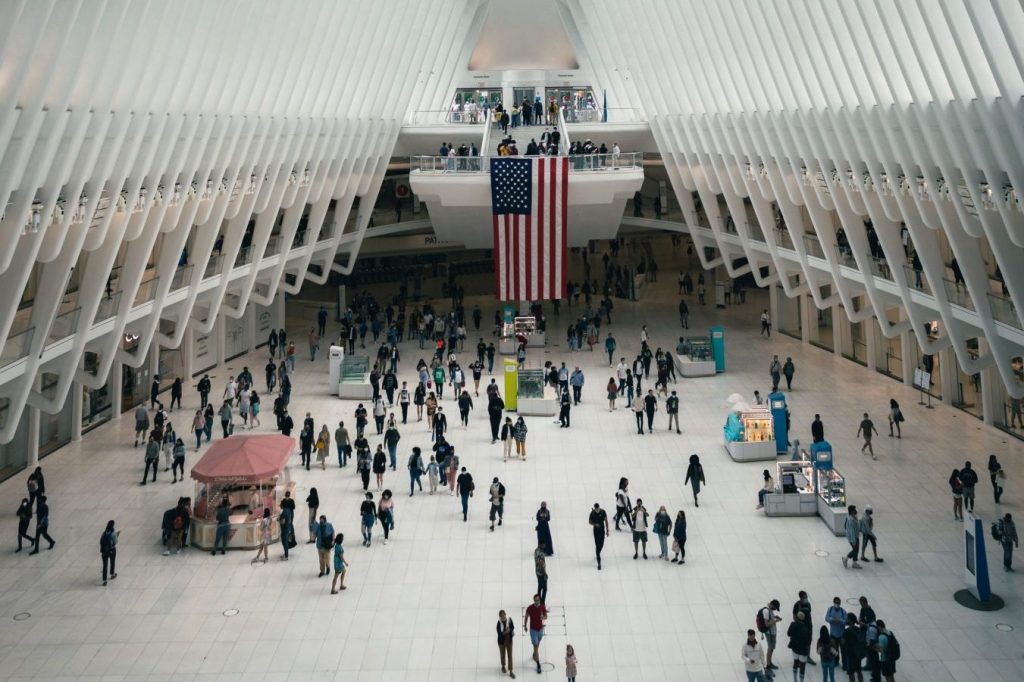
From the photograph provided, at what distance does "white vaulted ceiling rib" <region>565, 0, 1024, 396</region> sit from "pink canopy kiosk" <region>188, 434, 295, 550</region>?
A: 12210 mm

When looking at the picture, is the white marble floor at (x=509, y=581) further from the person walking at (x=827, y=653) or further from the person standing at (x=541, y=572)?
the person walking at (x=827, y=653)

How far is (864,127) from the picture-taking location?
62.1 feet

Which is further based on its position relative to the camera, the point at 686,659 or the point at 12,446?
the point at 12,446

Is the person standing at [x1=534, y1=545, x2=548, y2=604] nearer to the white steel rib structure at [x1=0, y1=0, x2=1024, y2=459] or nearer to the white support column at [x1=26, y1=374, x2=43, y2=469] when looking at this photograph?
the white steel rib structure at [x1=0, y1=0, x2=1024, y2=459]

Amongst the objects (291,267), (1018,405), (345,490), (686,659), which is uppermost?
(291,267)

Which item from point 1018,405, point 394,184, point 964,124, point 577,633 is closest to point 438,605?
point 577,633

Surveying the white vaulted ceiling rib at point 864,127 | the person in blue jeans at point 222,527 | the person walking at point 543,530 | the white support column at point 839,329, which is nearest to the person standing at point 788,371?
the white vaulted ceiling rib at point 864,127

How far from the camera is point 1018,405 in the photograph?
2039 cm

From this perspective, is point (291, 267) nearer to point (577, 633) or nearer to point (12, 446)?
point (12, 446)

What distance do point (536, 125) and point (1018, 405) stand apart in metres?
22.1

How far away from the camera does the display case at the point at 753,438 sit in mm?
19531

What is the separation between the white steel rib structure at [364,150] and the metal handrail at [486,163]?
214 centimetres

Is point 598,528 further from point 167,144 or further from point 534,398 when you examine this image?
point 167,144

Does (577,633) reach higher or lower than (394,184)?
lower
